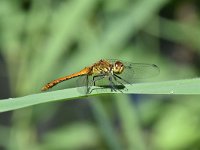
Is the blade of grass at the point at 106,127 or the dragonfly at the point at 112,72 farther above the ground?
the dragonfly at the point at 112,72

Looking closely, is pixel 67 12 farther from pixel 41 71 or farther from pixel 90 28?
pixel 41 71

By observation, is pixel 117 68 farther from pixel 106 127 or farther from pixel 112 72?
pixel 106 127

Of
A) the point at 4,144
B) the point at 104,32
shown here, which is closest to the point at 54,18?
the point at 104,32

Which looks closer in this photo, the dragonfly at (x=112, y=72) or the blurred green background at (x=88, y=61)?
the dragonfly at (x=112, y=72)

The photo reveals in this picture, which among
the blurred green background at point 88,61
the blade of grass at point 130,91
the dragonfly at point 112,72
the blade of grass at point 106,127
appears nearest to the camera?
the blade of grass at point 130,91

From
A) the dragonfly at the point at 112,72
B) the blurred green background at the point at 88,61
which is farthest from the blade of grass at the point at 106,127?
the blurred green background at the point at 88,61

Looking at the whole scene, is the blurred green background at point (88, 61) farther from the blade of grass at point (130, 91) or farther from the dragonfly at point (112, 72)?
the blade of grass at point (130, 91)

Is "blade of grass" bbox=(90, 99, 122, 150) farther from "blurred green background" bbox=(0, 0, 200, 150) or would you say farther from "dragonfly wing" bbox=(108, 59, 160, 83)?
"blurred green background" bbox=(0, 0, 200, 150)
